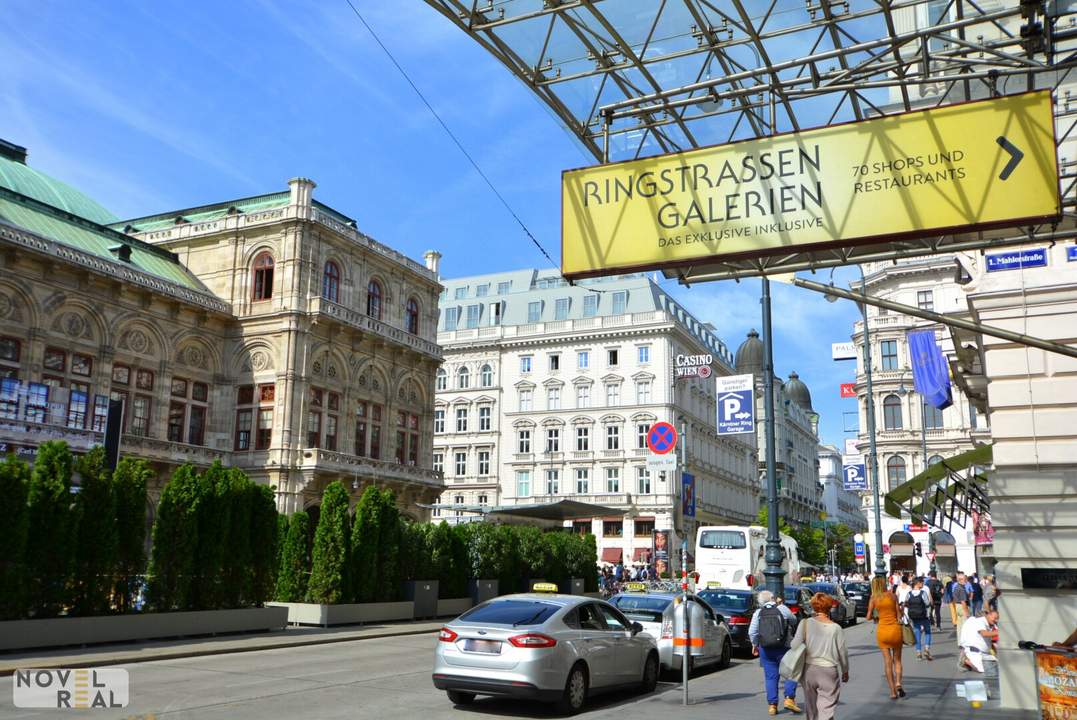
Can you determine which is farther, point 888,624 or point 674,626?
point 674,626

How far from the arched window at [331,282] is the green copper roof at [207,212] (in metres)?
4.54

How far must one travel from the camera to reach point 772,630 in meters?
12.5

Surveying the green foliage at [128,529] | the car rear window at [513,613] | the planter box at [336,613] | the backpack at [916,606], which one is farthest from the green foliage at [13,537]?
the backpack at [916,606]

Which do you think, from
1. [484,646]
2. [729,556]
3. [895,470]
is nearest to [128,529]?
[484,646]

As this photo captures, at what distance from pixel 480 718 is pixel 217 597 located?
1310 cm

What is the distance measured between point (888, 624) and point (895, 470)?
52.8 meters

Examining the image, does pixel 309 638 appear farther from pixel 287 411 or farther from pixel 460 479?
pixel 460 479

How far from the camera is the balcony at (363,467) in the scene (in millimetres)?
46438

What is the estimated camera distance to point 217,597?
886 inches

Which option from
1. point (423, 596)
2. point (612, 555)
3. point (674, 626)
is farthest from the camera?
point (612, 555)

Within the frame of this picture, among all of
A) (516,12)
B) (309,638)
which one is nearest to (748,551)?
(309,638)

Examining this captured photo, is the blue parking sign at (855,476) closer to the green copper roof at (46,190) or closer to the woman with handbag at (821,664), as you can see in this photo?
the woman with handbag at (821,664)

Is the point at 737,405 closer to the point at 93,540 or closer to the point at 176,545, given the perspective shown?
the point at 176,545

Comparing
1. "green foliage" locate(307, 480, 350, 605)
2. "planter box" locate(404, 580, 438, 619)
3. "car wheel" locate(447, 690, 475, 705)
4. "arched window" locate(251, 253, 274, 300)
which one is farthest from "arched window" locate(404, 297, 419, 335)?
"car wheel" locate(447, 690, 475, 705)
